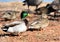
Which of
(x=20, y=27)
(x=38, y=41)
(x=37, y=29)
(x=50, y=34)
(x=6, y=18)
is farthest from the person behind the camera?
(x=6, y=18)

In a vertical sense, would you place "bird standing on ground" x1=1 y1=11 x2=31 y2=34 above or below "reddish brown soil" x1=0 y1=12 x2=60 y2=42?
above

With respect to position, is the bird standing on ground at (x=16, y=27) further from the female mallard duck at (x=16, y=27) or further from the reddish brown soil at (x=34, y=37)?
the reddish brown soil at (x=34, y=37)

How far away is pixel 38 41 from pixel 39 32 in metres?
1.43

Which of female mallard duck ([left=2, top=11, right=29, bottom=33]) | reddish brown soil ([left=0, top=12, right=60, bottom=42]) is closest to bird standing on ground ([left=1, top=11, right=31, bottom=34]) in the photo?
female mallard duck ([left=2, top=11, right=29, bottom=33])

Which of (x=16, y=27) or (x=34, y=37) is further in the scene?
(x=34, y=37)

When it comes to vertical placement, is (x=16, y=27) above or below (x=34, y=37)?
above

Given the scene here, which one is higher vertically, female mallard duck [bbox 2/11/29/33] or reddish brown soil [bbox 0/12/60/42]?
female mallard duck [bbox 2/11/29/33]

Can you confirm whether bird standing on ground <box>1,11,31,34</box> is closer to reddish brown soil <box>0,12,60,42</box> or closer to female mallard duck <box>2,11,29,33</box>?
female mallard duck <box>2,11,29,33</box>

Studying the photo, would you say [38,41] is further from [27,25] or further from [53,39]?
[27,25]

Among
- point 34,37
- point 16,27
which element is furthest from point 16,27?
point 34,37

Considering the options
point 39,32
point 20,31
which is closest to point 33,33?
point 39,32

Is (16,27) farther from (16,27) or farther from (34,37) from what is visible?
(34,37)

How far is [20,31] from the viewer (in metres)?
7.42

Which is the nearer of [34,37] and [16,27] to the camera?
[16,27]
